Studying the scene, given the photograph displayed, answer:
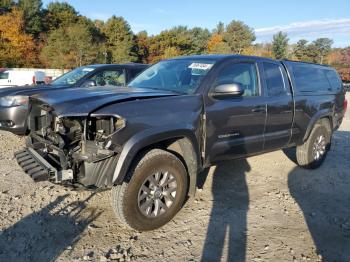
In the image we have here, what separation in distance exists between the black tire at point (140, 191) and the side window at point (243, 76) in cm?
129

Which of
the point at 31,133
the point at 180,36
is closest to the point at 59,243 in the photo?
the point at 31,133

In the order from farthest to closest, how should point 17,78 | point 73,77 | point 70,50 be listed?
point 70,50 < point 17,78 < point 73,77

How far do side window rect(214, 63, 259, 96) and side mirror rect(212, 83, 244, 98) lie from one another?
0.29 m

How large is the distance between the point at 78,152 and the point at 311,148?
167 inches

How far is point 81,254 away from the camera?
3.42 meters

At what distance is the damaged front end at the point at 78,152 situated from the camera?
3.45 meters

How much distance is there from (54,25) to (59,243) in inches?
2525

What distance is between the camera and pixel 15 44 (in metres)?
49.1

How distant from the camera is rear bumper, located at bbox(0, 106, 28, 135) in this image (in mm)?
6910

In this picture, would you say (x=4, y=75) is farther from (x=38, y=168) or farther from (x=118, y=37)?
(x=118, y=37)

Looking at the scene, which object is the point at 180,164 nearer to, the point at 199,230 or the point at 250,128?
the point at 199,230

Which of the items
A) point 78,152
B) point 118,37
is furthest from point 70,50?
point 78,152

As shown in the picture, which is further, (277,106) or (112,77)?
(112,77)

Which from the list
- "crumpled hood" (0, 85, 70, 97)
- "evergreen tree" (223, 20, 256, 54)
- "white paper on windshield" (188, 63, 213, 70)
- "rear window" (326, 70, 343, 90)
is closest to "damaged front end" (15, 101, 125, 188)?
"white paper on windshield" (188, 63, 213, 70)
